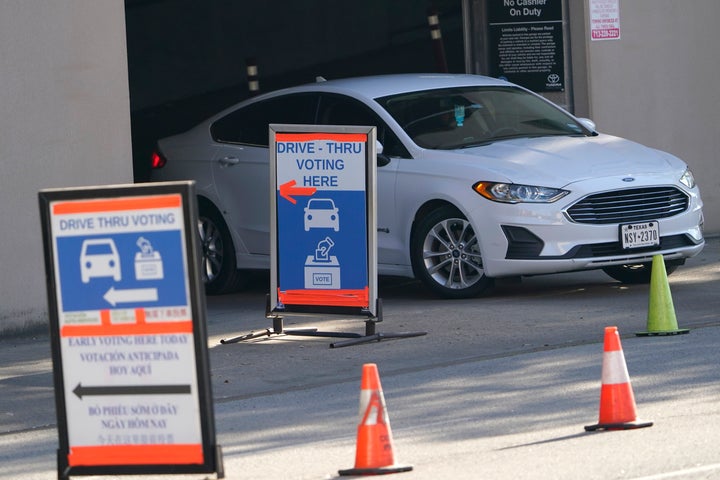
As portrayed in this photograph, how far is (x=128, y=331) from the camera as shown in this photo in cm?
619

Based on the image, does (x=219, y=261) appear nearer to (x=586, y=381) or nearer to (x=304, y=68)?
(x=586, y=381)

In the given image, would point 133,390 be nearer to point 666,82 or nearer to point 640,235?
point 640,235

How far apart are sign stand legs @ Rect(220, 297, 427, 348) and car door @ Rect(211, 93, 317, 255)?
205 centimetres

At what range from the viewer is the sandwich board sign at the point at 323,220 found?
34.3 ft

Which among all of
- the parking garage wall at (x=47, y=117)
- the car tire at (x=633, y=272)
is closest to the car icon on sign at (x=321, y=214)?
the parking garage wall at (x=47, y=117)

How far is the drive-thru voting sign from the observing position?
241 inches

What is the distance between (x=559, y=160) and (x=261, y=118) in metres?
2.87

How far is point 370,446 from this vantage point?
21.6 feet

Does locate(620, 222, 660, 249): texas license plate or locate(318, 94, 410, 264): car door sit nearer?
locate(620, 222, 660, 249): texas license plate

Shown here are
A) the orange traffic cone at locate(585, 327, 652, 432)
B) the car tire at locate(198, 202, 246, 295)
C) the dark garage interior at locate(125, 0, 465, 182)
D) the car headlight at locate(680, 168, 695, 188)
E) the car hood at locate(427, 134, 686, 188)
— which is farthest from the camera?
the dark garage interior at locate(125, 0, 465, 182)

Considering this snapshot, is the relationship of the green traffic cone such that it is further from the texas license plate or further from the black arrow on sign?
the black arrow on sign

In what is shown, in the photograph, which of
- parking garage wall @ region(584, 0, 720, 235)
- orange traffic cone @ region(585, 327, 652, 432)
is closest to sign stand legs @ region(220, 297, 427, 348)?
orange traffic cone @ region(585, 327, 652, 432)

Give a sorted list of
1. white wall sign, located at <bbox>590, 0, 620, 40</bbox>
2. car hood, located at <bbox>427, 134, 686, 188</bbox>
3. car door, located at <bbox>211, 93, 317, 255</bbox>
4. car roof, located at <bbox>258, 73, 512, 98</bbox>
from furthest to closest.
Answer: white wall sign, located at <bbox>590, 0, 620, 40</bbox> < car door, located at <bbox>211, 93, 317, 255</bbox> < car roof, located at <bbox>258, 73, 512, 98</bbox> < car hood, located at <bbox>427, 134, 686, 188</bbox>

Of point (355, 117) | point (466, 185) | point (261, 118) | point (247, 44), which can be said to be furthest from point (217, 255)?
point (247, 44)
